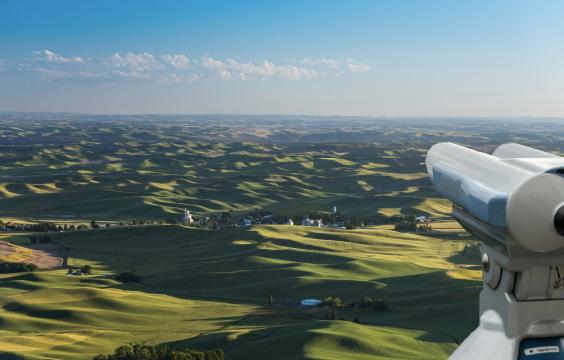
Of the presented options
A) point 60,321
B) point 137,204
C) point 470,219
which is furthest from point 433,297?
point 137,204

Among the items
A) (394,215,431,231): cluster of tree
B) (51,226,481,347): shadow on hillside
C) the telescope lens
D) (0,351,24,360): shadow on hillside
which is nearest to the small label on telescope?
the telescope lens

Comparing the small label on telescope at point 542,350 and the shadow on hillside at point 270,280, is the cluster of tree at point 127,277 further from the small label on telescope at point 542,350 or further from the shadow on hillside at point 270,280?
the small label on telescope at point 542,350

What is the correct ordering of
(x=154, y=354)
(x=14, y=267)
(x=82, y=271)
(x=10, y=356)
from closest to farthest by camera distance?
(x=154, y=354), (x=10, y=356), (x=82, y=271), (x=14, y=267)

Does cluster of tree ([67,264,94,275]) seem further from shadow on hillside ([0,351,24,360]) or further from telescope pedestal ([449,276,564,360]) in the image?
telescope pedestal ([449,276,564,360])

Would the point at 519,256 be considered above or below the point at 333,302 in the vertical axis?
above

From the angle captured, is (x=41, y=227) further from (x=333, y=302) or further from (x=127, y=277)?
(x=333, y=302)

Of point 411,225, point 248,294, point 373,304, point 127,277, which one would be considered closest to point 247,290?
point 248,294
